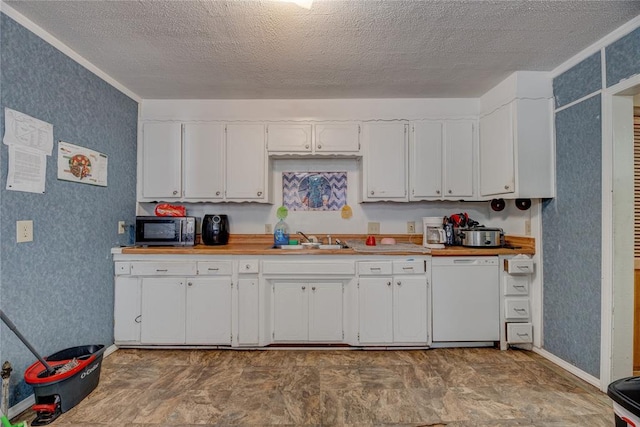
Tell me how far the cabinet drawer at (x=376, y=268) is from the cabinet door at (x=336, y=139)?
1.11 m

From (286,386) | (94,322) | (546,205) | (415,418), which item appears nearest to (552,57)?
(546,205)

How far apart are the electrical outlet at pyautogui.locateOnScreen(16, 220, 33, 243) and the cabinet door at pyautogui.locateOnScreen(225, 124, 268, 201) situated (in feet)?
4.64

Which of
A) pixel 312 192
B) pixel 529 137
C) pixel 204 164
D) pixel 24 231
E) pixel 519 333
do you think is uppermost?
pixel 529 137

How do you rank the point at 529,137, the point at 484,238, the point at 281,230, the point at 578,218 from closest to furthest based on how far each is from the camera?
1. the point at 578,218
2. the point at 529,137
3. the point at 484,238
4. the point at 281,230

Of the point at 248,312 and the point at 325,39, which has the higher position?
the point at 325,39

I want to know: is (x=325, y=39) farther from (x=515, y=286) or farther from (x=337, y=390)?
(x=515, y=286)

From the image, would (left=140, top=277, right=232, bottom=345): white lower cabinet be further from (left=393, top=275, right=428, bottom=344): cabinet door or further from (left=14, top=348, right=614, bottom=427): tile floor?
(left=393, top=275, right=428, bottom=344): cabinet door

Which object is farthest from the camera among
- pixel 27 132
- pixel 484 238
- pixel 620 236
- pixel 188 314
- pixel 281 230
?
pixel 281 230

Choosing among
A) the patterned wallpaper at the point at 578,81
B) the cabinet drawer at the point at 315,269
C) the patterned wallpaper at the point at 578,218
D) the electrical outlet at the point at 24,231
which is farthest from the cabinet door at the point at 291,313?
the patterned wallpaper at the point at 578,81

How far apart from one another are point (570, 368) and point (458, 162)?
6.11 feet

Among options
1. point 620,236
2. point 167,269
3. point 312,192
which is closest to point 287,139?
point 312,192

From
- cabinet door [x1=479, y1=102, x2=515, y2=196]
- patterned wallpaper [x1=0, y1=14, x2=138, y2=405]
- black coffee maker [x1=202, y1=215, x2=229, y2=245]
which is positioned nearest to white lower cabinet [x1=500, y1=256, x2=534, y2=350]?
cabinet door [x1=479, y1=102, x2=515, y2=196]

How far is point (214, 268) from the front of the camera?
2.54 m

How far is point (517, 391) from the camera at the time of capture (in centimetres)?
197
